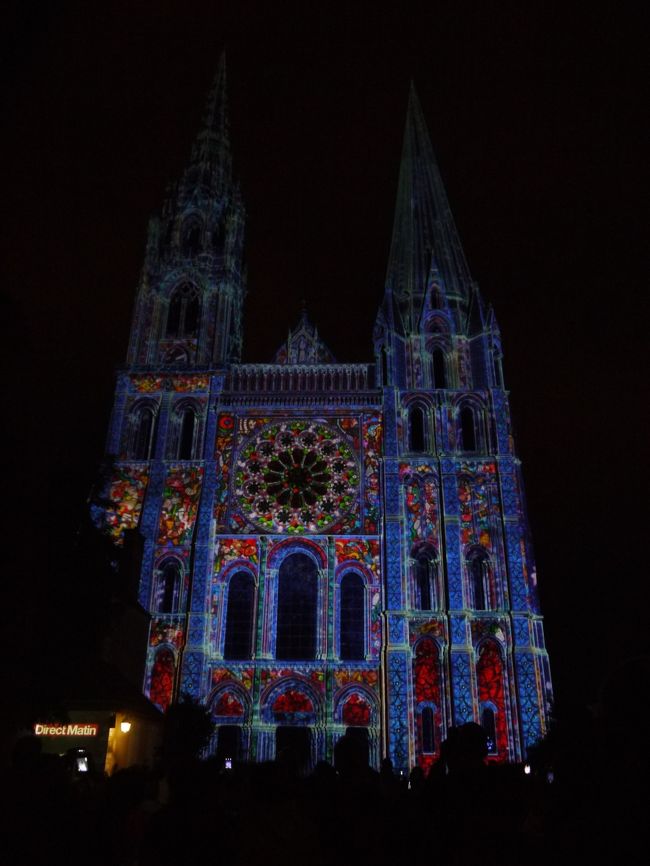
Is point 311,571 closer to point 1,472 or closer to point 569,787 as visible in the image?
point 1,472

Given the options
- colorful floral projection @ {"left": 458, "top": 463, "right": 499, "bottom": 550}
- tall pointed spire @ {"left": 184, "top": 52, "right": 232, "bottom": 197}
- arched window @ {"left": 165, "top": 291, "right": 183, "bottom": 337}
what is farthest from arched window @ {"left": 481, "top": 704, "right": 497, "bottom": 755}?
tall pointed spire @ {"left": 184, "top": 52, "right": 232, "bottom": 197}

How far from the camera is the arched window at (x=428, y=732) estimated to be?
25.0 m

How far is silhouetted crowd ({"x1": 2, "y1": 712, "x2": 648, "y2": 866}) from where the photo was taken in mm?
2639

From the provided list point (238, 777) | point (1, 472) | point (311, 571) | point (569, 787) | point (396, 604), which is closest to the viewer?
point (569, 787)

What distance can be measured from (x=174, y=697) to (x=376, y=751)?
7.40 metres

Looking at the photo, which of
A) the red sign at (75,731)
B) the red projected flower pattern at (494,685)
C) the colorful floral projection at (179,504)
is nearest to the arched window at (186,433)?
the colorful floral projection at (179,504)

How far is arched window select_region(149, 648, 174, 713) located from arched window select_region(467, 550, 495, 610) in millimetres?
11595

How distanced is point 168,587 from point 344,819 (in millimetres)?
24939

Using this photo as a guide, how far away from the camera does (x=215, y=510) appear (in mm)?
29219

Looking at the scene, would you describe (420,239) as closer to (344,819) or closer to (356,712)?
(356,712)

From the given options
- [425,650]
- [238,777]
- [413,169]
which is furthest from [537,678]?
[413,169]

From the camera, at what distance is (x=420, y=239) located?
37.5 m

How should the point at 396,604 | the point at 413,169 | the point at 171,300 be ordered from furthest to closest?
the point at 413,169
the point at 171,300
the point at 396,604

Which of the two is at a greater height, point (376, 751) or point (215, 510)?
point (215, 510)
